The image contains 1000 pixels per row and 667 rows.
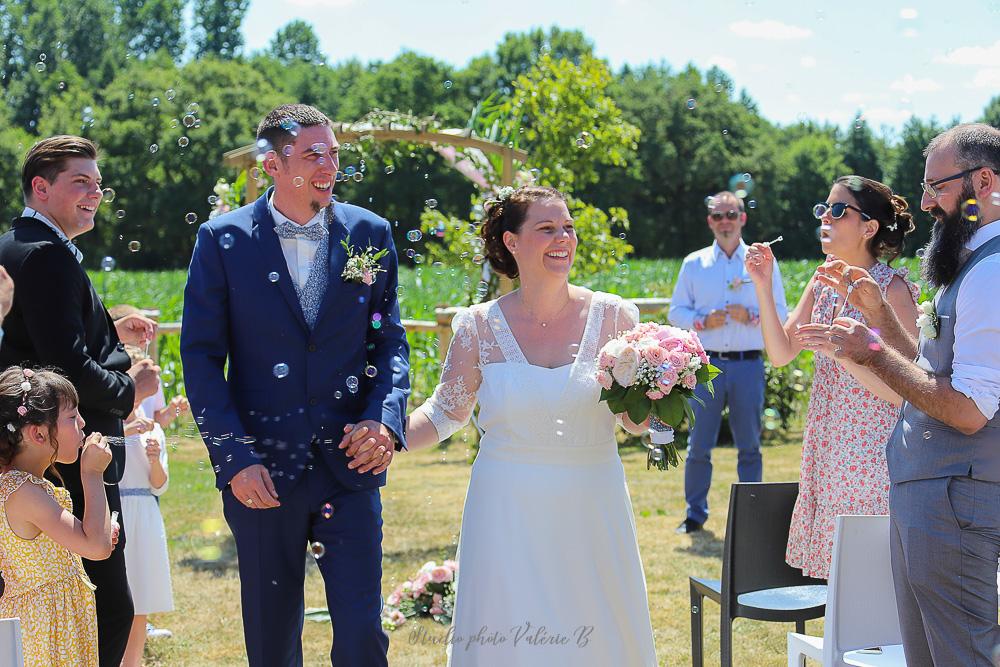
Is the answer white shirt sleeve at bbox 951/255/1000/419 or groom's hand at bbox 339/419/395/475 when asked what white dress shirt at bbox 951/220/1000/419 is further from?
groom's hand at bbox 339/419/395/475

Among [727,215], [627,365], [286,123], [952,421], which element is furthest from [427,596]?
[727,215]

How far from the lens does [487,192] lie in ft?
27.8

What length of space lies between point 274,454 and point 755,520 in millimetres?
1791

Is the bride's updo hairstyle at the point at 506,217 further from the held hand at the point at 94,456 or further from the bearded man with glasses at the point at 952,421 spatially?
the held hand at the point at 94,456

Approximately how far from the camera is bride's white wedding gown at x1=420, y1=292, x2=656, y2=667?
11.7ft

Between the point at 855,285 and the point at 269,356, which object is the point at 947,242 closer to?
Result: the point at 855,285

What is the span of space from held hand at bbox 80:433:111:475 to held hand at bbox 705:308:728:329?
4.96m

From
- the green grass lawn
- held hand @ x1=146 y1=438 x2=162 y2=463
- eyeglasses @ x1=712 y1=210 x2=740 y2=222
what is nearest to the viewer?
held hand @ x1=146 y1=438 x2=162 y2=463

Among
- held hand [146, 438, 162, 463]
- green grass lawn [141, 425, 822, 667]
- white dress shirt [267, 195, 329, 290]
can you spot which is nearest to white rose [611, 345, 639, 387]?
white dress shirt [267, 195, 329, 290]

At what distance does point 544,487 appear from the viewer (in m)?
3.65

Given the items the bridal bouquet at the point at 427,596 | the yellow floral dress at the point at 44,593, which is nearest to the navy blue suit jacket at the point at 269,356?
the yellow floral dress at the point at 44,593

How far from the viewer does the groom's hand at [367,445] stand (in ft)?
11.1

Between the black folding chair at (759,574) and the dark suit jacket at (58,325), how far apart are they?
2.22m

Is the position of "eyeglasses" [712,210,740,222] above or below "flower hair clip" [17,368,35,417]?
above
